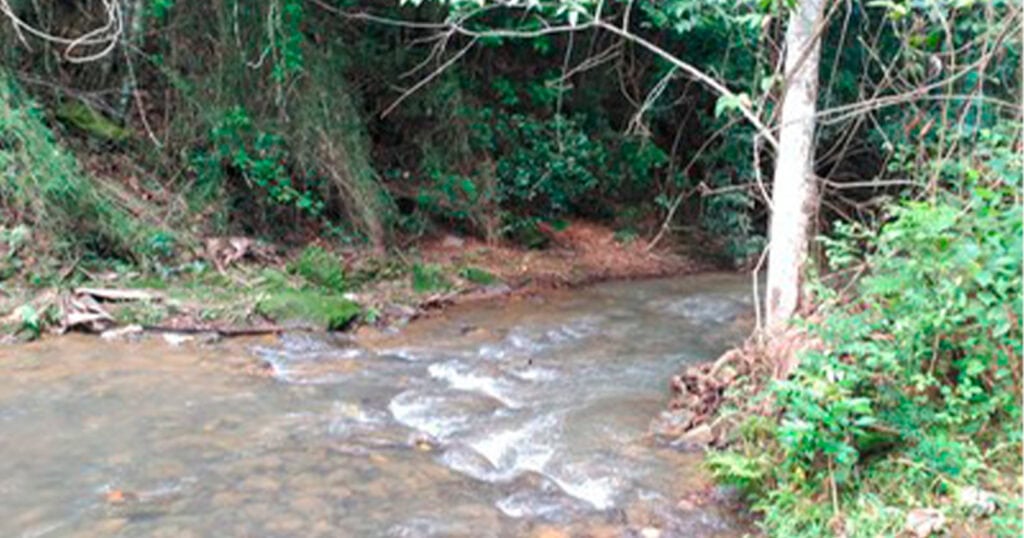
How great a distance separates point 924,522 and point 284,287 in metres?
4.65

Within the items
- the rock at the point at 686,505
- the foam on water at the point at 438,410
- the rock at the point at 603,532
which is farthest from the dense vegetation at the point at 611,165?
the foam on water at the point at 438,410

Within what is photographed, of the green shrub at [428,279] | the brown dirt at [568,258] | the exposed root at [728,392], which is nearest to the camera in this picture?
the exposed root at [728,392]

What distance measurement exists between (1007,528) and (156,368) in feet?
13.5

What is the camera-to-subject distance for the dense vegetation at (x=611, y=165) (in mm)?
2879

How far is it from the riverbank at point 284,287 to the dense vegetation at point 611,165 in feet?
0.26

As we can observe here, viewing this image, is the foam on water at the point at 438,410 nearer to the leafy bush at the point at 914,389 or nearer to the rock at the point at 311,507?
the rock at the point at 311,507

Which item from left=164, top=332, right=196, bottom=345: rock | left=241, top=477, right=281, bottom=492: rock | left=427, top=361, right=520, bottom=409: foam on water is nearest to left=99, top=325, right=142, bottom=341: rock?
left=164, top=332, right=196, bottom=345: rock

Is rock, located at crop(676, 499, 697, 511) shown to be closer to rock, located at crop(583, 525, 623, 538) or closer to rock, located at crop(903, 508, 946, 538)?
rock, located at crop(583, 525, 623, 538)

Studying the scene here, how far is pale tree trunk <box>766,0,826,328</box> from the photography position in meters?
3.71

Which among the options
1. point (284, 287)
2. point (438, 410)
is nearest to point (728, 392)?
point (438, 410)

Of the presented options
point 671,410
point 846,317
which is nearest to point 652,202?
point 671,410

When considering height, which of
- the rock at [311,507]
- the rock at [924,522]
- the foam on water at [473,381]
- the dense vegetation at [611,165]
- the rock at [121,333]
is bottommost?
the foam on water at [473,381]

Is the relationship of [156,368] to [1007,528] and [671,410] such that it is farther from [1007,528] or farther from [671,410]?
[1007,528]

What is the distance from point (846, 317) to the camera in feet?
10.5
